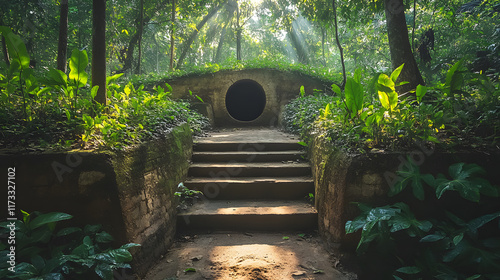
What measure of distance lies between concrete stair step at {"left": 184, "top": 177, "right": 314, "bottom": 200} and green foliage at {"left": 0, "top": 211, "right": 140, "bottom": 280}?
5.72ft

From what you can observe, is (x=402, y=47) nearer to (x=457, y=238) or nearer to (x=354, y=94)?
(x=354, y=94)

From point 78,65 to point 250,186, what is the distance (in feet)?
8.72

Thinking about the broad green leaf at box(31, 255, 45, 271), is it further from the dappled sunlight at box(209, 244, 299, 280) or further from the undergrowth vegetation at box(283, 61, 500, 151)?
the undergrowth vegetation at box(283, 61, 500, 151)

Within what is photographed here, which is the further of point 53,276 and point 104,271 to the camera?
point 104,271

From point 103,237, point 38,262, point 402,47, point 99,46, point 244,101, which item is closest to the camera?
point 38,262

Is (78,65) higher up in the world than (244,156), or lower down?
higher up

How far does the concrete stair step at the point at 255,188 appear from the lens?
3.88 metres

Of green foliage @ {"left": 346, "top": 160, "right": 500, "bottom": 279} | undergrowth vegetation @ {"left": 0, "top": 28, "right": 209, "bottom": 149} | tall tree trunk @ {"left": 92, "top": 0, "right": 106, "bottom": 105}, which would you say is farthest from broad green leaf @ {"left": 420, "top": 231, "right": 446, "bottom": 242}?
tall tree trunk @ {"left": 92, "top": 0, "right": 106, "bottom": 105}

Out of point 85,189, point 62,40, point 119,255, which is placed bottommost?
point 119,255

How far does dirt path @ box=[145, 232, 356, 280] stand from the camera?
2.42 m

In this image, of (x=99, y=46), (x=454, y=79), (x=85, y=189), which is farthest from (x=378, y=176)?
(x=99, y=46)

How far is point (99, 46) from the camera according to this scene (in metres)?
3.01

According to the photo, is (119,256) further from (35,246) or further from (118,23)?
(118,23)

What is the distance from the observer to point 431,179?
90.4 inches
